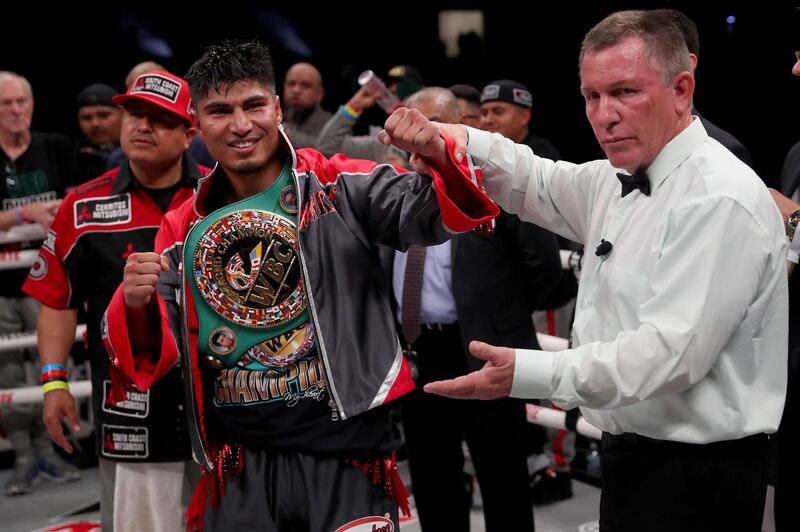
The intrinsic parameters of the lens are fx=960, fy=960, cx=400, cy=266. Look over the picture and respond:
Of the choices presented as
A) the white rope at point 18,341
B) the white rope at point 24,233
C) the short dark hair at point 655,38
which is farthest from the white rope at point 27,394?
the short dark hair at point 655,38

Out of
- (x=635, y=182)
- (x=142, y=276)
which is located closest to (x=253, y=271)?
(x=142, y=276)

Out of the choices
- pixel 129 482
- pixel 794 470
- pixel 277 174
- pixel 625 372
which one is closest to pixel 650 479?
pixel 625 372

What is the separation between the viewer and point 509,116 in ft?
14.1

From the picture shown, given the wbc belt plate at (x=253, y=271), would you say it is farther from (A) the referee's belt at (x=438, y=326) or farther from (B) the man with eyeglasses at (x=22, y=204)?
(B) the man with eyeglasses at (x=22, y=204)

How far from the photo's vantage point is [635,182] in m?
1.86

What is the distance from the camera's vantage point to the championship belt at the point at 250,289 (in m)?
2.10

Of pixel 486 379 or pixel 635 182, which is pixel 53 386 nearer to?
pixel 486 379

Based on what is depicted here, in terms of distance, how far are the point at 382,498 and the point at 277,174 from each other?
77cm

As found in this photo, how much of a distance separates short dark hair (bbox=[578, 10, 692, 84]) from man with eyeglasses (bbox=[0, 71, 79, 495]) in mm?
3212

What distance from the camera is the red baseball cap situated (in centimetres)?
284

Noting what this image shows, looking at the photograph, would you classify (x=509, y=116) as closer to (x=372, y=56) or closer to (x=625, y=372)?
(x=625, y=372)

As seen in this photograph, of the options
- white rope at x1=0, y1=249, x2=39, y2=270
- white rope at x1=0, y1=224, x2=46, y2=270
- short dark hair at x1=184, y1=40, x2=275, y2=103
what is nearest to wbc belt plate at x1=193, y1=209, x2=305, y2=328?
short dark hair at x1=184, y1=40, x2=275, y2=103

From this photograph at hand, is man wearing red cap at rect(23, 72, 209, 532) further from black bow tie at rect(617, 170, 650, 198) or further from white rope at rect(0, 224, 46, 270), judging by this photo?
black bow tie at rect(617, 170, 650, 198)

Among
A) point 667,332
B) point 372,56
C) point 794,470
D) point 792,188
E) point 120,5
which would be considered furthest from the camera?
point 372,56
